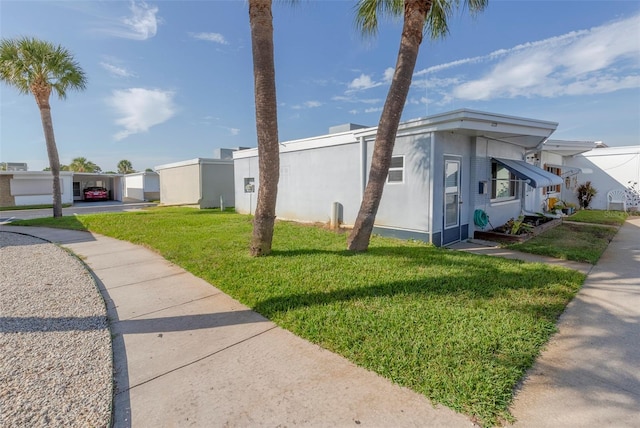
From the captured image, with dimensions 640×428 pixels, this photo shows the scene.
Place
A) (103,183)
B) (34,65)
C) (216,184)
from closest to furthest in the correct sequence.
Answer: (34,65) → (216,184) → (103,183)

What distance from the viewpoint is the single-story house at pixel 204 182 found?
19.5 m

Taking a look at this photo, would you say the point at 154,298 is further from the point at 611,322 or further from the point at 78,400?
the point at 611,322

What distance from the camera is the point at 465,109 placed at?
24.5 ft

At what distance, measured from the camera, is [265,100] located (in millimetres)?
6473

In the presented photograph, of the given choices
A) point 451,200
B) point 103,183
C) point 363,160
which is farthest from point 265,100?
point 103,183

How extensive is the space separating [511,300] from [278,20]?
7.09 m

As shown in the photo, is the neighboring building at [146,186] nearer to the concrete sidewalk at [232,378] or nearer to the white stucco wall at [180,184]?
the white stucco wall at [180,184]

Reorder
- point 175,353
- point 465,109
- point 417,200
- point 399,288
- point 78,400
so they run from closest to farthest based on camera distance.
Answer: point 78,400
point 175,353
point 399,288
point 465,109
point 417,200

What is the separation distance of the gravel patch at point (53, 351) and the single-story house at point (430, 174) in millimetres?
7158

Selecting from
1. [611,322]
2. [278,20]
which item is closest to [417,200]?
[611,322]

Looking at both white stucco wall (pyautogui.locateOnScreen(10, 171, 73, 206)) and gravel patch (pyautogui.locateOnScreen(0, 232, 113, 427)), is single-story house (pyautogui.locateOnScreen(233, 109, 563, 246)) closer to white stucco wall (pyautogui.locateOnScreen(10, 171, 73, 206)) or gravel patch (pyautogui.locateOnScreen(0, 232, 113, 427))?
gravel patch (pyautogui.locateOnScreen(0, 232, 113, 427))

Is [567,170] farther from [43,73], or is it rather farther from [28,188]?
[28,188]

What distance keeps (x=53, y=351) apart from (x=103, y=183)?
42.2 m

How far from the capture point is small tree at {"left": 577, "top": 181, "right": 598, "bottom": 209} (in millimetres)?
17797
